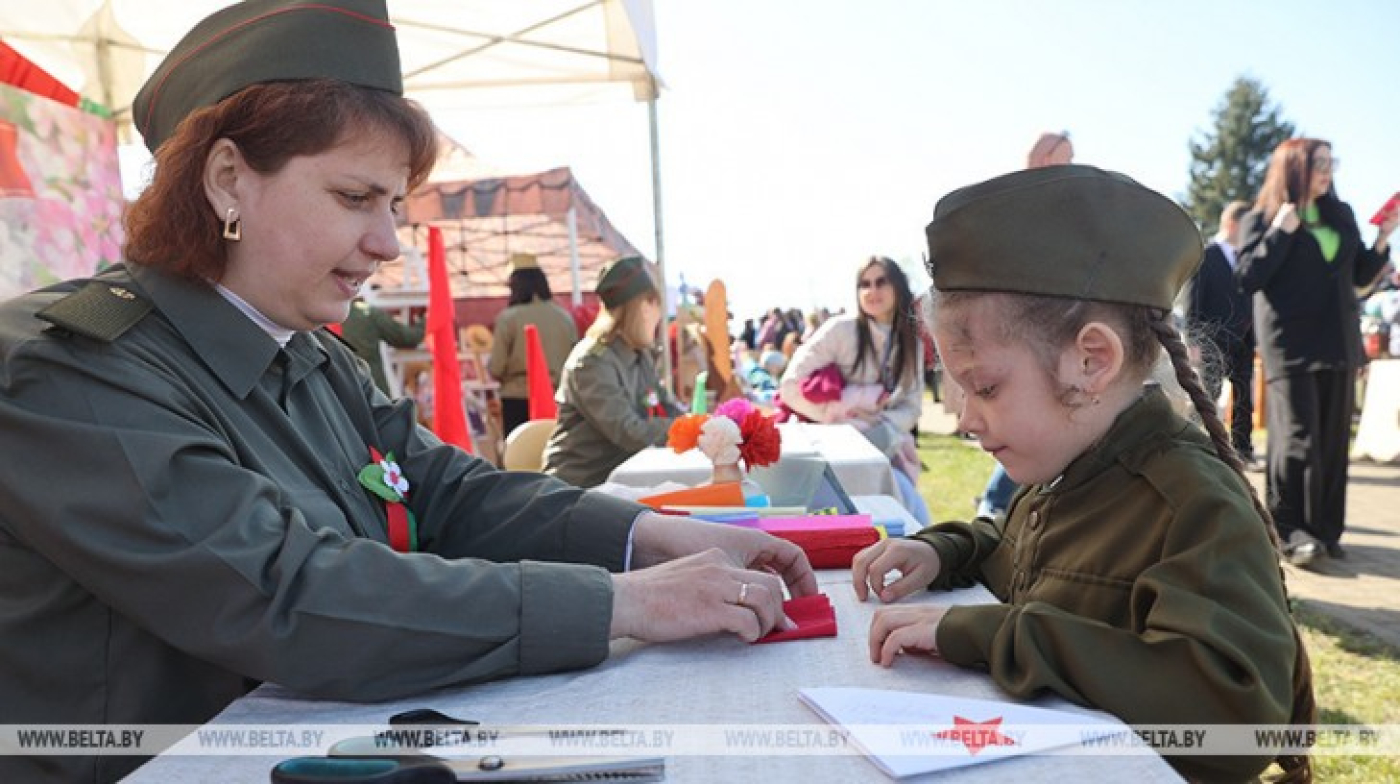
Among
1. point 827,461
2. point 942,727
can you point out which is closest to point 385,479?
point 942,727

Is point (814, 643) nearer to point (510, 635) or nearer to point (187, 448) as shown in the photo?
point (510, 635)

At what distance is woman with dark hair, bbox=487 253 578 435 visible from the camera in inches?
283

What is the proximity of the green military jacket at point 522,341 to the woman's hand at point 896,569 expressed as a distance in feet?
19.0

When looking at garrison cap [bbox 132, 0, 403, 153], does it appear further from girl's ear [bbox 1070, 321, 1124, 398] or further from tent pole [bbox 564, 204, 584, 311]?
tent pole [bbox 564, 204, 584, 311]

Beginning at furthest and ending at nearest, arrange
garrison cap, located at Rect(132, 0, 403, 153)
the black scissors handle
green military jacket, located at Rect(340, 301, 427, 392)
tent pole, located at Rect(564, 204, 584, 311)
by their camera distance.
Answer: tent pole, located at Rect(564, 204, 584, 311)
green military jacket, located at Rect(340, 301, 427, 392)
garrison cap, located at Rect(132, 0, 403, 153)
the black scissors handle

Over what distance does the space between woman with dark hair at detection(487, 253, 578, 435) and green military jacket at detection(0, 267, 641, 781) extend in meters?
5.87

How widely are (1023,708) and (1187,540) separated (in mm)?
297

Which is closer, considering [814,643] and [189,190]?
[814,643]

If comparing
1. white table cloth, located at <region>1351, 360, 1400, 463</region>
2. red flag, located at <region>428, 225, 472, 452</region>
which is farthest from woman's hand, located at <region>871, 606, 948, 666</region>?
white table cloth, located at <region>1351, 360, 1400, 463</region>

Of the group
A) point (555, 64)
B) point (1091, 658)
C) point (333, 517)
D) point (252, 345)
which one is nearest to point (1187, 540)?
point (1091, 658)

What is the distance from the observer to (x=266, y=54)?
1394 mm

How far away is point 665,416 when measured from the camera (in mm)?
5133

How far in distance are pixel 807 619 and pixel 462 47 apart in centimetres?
487

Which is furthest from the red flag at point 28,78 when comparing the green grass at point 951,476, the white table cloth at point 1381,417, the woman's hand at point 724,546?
the white table cloth at point 1381,417
